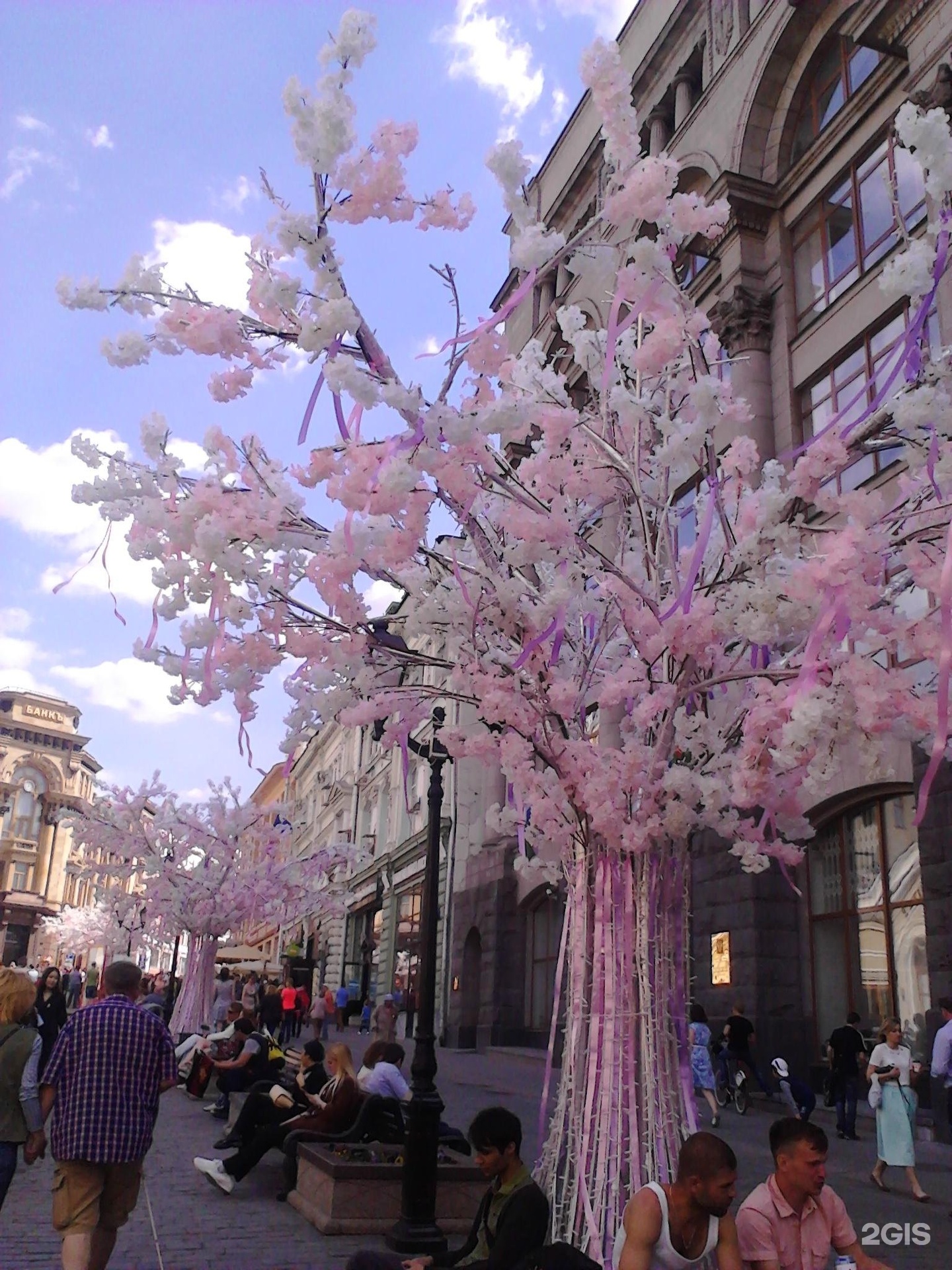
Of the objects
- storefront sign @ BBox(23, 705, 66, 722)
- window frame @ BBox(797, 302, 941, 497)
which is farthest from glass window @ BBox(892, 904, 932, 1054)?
storefront sign @ BBox(23, 705, 66, 722)

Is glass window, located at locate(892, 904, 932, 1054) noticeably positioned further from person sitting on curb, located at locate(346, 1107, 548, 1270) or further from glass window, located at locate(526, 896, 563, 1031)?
glass window, located at locate(526, 896, 563, 1031)

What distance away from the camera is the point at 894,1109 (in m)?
9.95

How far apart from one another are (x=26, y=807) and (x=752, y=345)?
85101 mm

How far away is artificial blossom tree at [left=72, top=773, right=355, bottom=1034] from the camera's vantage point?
2358 centimetres

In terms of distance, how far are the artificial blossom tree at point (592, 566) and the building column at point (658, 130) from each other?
19.9 meters

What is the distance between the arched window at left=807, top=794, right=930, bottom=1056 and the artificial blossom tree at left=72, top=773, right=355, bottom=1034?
12753mm

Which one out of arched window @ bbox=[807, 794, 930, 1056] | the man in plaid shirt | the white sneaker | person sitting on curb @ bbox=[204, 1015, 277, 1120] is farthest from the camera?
arched window @ bbox=[807, 794, 930, 1056]

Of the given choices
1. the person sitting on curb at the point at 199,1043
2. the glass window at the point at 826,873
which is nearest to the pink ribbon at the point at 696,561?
the person sitting on curb at the point at 199,1043

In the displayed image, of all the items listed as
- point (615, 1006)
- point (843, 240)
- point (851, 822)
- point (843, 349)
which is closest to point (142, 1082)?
point (615, 1006)

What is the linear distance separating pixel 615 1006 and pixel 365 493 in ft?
10.5

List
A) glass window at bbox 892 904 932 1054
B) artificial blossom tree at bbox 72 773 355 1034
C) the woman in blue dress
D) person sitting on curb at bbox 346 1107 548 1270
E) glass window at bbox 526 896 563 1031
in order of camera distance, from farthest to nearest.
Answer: glass window at bbox 526 896 563 1031
artificial blossom tree at bbox 72 773 355 1034
glass window at bbox 892 904 932 1054
the woman in blue dress
person sitting on curb at bbox 346 1107 548 1270

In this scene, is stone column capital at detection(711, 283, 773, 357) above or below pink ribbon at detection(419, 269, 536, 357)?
above

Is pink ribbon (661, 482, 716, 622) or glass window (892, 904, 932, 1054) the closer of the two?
pink ribbon (661, 482, 716, 622)

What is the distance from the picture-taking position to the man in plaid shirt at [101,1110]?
5258 millimetres
